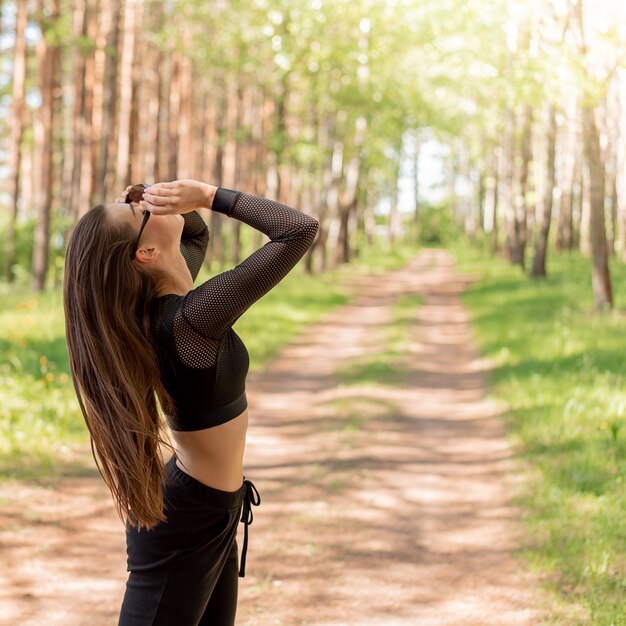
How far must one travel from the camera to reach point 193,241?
10.6 feet

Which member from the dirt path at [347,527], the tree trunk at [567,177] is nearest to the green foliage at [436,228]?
the tree trunk at [567,177]

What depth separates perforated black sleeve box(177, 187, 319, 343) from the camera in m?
2.45

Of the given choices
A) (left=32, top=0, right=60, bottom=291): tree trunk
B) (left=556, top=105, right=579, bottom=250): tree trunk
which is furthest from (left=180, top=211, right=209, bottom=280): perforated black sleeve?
(left=556, top=105, right=579, bottom=250): tree trunk

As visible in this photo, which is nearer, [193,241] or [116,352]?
[116,352]

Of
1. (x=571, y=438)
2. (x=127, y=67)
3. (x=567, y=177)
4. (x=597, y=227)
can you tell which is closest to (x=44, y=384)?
(x=571, y=438)

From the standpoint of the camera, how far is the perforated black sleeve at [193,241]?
125 inches

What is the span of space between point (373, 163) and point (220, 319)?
31930 mm

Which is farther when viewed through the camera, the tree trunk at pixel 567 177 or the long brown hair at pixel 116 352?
the tree trunk at pixel 567 177

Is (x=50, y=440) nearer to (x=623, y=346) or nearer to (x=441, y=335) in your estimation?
(x=623, y=346)

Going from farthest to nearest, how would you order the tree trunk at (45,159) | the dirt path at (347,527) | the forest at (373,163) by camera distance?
the tree trunk at (45,159) → the forest at (373,163) → the dirt path at (347,527)

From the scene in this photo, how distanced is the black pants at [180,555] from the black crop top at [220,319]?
0.78 feet

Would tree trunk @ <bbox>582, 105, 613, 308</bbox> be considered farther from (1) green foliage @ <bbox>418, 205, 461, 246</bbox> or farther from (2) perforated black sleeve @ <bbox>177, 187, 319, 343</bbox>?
(1) green foliage @ <bbox>418, 205, 461, 246</bbox>

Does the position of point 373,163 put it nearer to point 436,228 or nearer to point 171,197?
point 171,197

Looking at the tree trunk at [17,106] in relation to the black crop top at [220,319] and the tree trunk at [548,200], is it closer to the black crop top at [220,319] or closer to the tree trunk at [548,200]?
the tree trunk at [548,200]
